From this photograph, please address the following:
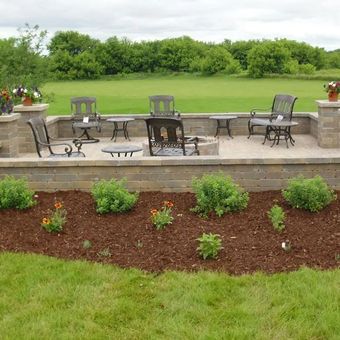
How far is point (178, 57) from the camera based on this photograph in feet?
137

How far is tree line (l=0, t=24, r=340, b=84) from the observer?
37.3m

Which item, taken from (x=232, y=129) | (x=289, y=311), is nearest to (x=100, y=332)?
(x=289, y=311)

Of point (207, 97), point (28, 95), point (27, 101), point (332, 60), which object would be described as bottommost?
point (332, 60)

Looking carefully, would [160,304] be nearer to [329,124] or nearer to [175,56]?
→ [329,124]

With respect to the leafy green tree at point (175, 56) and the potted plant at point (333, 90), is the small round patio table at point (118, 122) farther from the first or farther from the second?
the leafy green tree at point (175, 56)

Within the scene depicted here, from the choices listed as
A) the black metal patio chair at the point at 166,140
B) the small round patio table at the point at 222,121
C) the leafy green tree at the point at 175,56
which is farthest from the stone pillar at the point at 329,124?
the leafy green tree at the point at 175,56

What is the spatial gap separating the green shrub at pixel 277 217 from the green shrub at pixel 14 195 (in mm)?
2274

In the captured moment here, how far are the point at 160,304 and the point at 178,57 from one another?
3890 cm

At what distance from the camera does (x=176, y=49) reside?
137 feet

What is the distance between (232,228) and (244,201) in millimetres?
504

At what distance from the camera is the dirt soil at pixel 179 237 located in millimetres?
4430

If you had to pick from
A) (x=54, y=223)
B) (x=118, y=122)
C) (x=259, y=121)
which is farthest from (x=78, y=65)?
(x=54, y=223)

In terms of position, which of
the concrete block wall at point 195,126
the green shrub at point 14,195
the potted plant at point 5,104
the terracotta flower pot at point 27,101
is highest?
the potted plant at point 5,104

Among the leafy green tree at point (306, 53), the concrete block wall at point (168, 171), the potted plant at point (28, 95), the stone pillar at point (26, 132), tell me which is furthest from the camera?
the leafy green tree at point (306, 53)
